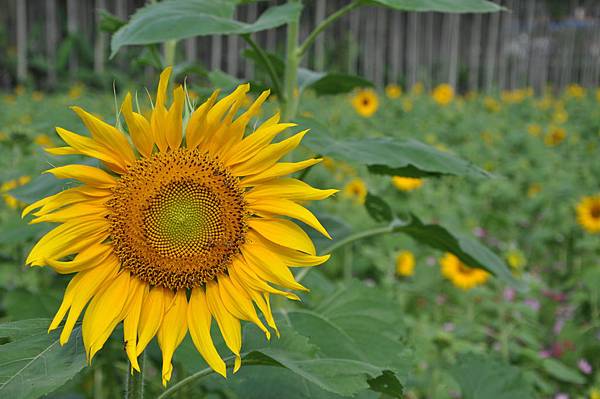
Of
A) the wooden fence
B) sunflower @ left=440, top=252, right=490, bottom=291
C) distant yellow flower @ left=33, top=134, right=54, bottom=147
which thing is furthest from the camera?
the wooden fence

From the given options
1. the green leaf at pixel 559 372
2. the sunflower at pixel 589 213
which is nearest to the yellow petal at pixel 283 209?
the green leaf at pixel 559 372

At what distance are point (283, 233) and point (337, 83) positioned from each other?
0.71 meters

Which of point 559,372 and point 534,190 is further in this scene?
point 534,190

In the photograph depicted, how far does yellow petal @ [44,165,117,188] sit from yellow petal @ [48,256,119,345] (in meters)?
0.08

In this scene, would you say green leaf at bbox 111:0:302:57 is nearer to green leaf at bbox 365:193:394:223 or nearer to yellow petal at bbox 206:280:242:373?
yellow petal at bbox 206:280:242:373

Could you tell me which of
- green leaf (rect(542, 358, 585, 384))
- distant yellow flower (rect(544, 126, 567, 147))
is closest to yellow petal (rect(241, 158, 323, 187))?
green leaf (rect(542, 358, 585, 384))

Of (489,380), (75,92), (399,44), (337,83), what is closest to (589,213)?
(489,380)

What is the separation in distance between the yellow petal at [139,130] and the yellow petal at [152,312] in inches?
5.6

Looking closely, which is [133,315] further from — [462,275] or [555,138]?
[555,138]

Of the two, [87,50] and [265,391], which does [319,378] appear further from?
[87,50]

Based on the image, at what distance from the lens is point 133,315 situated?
2.62 ft

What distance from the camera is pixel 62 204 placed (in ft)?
2.58

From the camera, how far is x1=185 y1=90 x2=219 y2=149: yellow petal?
0.81m

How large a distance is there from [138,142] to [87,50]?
11177 mm
